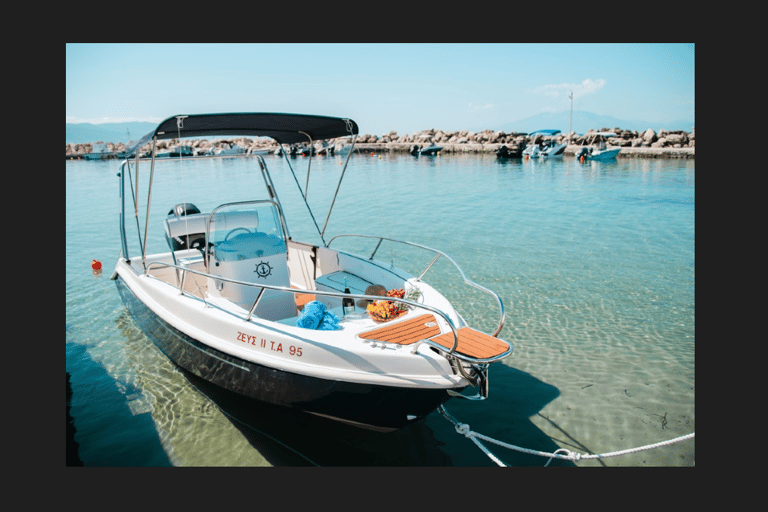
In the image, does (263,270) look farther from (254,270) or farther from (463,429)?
(463,429)

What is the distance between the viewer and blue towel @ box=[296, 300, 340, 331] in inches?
187

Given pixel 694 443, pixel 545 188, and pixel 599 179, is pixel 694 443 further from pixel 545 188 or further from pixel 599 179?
pixel 599 179

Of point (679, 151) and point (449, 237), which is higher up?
point (679, 151)

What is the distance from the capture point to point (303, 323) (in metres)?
4.76

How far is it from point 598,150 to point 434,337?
155 ft

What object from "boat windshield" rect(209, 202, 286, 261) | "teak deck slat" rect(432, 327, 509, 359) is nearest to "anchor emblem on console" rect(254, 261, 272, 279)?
"boat windshield" rect(209, 202, 286, 261)

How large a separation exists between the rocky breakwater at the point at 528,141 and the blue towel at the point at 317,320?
44.9 metres

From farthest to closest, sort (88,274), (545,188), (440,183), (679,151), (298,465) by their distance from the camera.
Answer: (679,151) → (440,183) → (545,188) → (88,274) → (298,465)

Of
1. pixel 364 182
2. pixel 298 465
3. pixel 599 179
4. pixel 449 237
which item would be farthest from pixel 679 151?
pixel 298 465

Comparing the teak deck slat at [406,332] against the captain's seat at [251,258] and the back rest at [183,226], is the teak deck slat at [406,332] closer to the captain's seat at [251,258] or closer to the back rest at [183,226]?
the captain's seat at [251,258]

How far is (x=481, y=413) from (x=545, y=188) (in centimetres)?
2288

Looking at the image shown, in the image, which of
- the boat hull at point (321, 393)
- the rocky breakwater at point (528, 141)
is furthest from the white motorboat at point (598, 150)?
the boat hull at point (321, 393)

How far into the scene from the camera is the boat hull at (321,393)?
13.4ft

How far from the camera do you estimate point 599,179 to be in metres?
29.6
